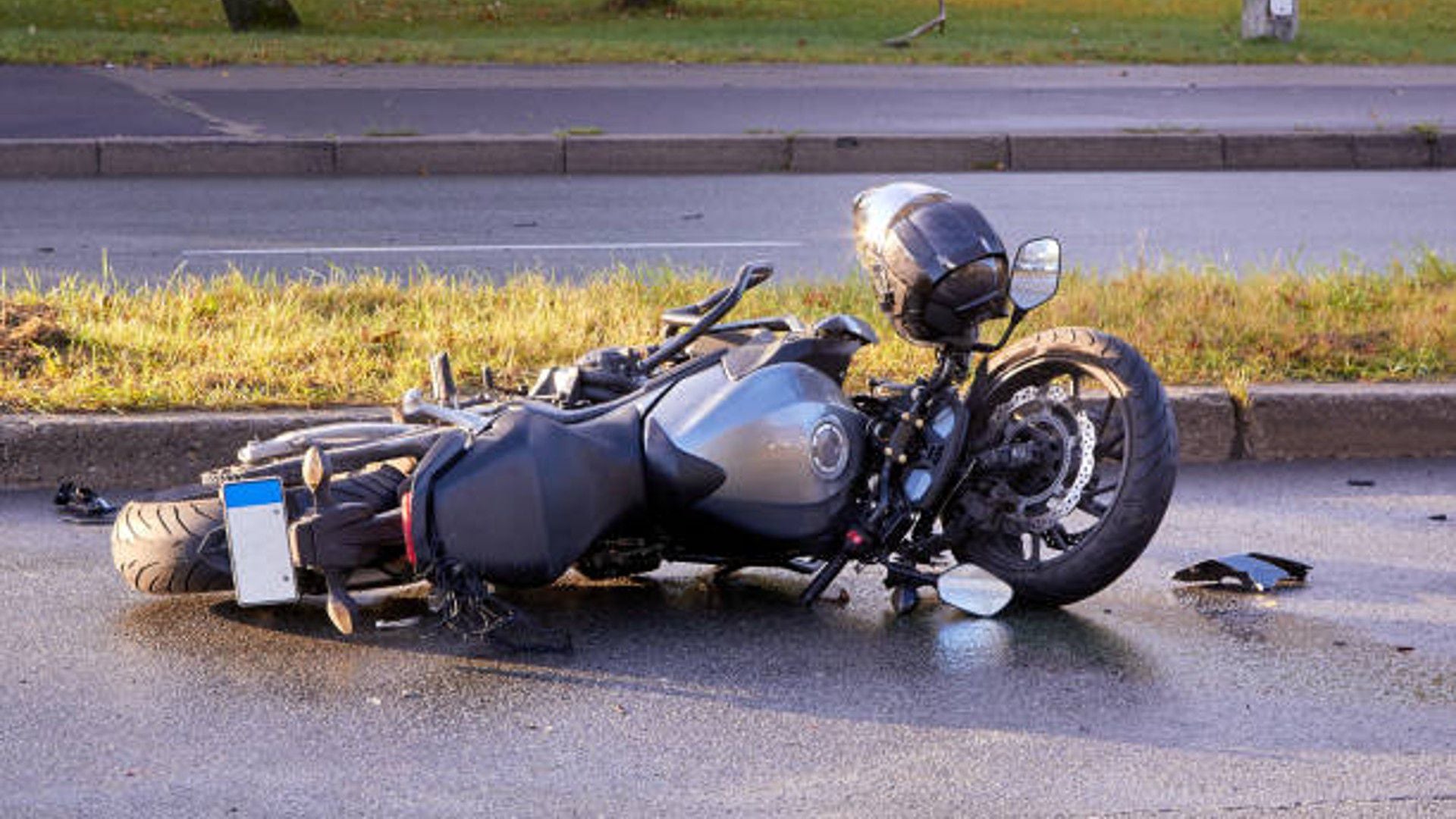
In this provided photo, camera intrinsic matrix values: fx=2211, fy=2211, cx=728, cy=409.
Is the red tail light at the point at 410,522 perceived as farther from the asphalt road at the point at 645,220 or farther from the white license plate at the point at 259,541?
the asphalt road at the point at 645,220

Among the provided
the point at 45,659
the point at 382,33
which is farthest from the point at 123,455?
the point at 382,33

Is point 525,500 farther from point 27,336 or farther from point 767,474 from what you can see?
point 27,336

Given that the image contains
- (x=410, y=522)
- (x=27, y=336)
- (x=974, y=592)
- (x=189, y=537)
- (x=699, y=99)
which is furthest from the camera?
(x=699, y=99)

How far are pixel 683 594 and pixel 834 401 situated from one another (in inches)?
22.9

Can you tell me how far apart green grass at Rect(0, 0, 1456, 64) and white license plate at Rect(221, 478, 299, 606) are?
1343cm

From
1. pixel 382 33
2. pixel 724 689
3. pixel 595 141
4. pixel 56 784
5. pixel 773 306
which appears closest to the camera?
pixel 56 784

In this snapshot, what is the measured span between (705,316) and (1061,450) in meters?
0.87

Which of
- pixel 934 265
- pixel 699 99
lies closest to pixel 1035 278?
pixel 934 265

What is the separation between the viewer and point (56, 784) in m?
3.82

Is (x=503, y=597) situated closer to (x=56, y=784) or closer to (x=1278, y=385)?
(x=56, y=784)

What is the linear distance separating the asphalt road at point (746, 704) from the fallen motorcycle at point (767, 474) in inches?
4.9

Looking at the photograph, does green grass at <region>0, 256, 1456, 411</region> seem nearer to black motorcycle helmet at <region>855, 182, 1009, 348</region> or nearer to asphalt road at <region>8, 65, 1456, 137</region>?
black motorcycle helmet at <region>855, 182, 1009, 348</region>

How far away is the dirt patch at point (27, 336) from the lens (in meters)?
6.63

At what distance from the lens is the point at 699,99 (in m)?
15.8
